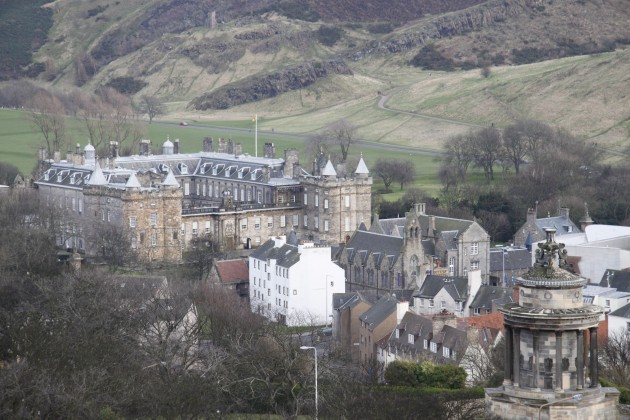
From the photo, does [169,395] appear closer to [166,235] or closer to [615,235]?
[615,235]

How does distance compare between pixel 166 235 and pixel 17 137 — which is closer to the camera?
pixel 166 235

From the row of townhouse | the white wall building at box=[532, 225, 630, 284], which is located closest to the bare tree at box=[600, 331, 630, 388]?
the row of townhouse

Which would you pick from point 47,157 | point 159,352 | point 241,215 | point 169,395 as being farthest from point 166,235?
point 169,395

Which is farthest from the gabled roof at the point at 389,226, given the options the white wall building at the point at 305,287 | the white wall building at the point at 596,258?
the white wall building at the point at 596,258

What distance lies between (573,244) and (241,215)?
31.1 metres

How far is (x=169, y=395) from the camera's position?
2366 inches

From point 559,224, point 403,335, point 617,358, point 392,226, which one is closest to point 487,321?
point 403,335

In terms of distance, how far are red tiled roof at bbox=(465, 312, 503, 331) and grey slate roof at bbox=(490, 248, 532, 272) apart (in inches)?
983

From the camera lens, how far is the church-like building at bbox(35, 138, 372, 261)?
399ft

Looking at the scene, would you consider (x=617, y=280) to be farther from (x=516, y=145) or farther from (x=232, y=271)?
(x=516, y=145)

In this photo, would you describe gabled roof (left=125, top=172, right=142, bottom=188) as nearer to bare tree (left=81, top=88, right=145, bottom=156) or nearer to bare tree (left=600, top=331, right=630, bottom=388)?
bare tree (left=81, top=88, right=145, bottom=156)

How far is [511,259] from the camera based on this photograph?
107 metres

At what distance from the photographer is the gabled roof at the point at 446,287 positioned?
294 ft

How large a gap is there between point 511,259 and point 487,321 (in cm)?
2867
